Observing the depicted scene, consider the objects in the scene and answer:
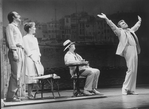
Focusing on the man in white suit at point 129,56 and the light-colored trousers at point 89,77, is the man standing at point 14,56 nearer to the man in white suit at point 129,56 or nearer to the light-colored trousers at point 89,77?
the light-colored trousers at point 89,77

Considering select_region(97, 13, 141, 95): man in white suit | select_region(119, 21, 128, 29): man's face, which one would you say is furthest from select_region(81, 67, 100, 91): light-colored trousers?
select_region(119, 21, 128, 29): man's face

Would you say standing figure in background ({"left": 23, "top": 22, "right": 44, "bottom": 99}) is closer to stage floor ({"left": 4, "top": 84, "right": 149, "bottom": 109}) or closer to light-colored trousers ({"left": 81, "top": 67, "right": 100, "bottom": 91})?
stage floor ({"left": 4, "top": 84, "right": 149, "bottom": 109})

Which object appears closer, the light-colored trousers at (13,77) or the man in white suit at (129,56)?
the light-colored trousers at (13,77)

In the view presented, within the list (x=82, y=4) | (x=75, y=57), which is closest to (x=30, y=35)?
(x=75, y=57)

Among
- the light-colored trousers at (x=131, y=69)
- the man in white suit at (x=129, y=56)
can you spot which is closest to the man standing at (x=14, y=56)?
the man in white suit at (x=129, y=56)

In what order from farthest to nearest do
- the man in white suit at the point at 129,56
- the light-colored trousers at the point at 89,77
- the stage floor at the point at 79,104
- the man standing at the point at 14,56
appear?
the man in white suit at the point at 129,56, the light-colored trousers at the point at 89,77, the man standing at the point at 14,56, the stage floor at the point at 79,104

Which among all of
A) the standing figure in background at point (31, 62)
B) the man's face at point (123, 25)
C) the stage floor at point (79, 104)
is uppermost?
the man's face at point (123, 25)

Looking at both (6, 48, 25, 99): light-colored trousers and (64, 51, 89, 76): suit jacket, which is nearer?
(6, 48, 25, 99): light-colored trousers

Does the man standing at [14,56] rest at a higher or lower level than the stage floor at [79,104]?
higher

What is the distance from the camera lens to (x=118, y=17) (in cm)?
1153

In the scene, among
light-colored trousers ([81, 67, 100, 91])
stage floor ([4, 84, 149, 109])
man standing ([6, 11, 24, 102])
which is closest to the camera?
stage floor ([4, 84, 149, 109])

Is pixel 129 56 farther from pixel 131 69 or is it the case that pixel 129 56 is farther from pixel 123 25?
pixel 123 25

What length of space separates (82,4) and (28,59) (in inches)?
157

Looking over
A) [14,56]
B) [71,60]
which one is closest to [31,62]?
[14,56]
